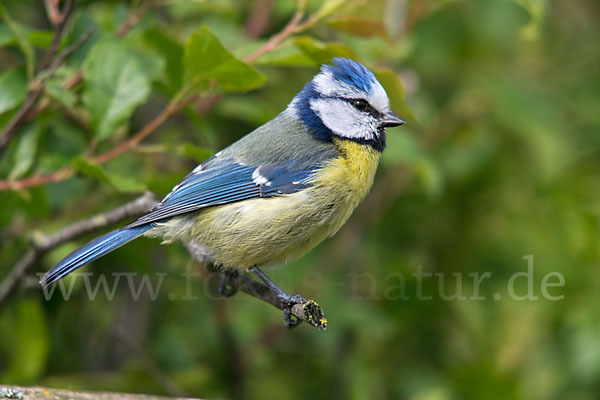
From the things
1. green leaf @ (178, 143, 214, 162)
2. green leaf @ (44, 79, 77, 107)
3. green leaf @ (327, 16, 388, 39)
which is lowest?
green leaf @ (178, 143, 214, 162)

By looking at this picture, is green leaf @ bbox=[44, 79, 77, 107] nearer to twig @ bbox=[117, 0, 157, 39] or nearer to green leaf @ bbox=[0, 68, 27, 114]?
green leaf @ bbox=[0, 68, 27, 114]

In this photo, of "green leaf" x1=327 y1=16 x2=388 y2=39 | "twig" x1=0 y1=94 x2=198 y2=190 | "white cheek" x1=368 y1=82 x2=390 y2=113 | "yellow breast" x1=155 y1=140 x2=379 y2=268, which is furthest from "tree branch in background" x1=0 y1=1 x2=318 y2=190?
"white cheek" x1=368 y1=82 x2=390 y2=113

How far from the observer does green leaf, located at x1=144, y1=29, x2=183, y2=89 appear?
240cm

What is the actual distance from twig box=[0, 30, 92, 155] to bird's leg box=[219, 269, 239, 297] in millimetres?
918

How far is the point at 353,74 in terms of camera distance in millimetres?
2871

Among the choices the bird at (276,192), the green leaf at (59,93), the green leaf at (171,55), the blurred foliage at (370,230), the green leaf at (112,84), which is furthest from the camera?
the blurred foliage at (370,230)

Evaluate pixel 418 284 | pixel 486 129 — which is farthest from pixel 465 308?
pixel 486 129

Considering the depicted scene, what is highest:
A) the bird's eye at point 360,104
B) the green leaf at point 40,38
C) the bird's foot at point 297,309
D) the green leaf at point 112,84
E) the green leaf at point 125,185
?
the bird's eye at point 360,104

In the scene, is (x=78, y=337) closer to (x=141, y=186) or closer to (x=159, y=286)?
(x=159, y=286)

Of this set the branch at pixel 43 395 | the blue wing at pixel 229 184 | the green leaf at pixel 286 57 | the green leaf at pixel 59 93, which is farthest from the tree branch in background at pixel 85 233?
the green leaf at pixel 286 57

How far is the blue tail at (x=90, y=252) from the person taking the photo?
227cm

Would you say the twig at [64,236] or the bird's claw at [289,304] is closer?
the twig at [64,236]

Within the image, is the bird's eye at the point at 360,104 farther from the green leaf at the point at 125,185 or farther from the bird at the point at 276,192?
the green leaf at the point at 125,185

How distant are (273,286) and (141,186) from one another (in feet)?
1.95
